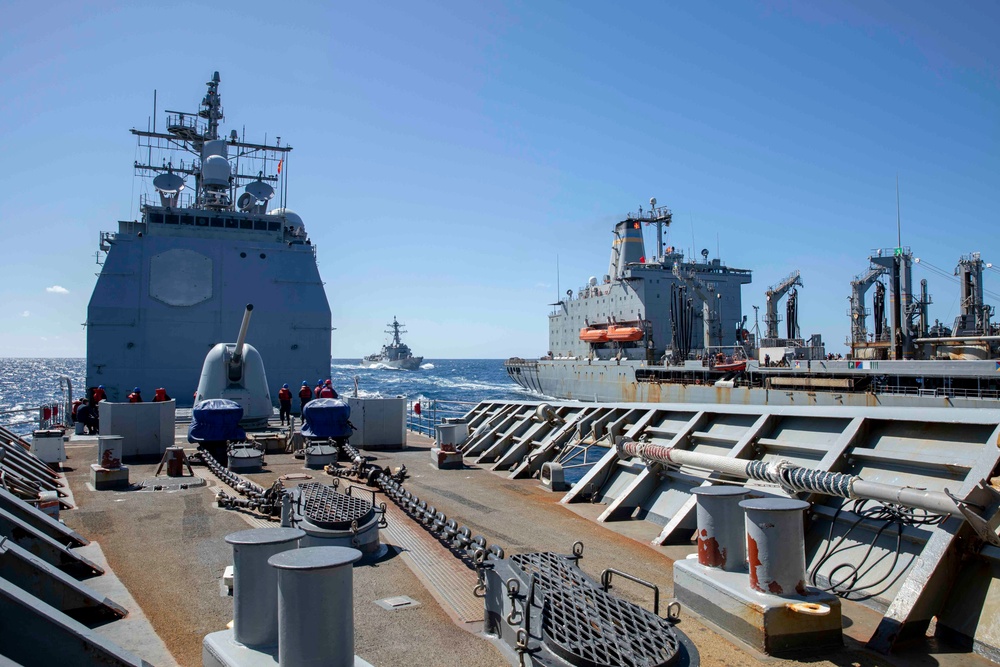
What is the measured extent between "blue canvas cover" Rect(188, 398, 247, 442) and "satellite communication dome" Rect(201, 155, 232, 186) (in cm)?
1661

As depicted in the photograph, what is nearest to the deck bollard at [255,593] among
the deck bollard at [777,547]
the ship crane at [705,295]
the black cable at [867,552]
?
the deck bollard at [777,547]

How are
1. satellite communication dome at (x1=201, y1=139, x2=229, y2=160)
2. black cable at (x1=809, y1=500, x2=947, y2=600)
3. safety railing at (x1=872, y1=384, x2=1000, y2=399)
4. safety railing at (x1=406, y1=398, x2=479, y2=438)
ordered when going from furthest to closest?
satellite communication dome at (x1=201, y1=139, x2=229, y2=160)
safety railing at (x1=872, y1=384, x2=1000, y2=399)
safety railing at (x1=406, y1=398, x2=479, y2=438)
black cable at (x1=809, y1=500, x2=947, y2=600)

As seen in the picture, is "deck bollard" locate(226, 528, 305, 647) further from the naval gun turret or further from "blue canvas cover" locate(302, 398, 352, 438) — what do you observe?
the naval gun turret

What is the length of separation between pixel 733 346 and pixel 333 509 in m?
31.8

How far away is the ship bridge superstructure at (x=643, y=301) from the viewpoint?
151 ft

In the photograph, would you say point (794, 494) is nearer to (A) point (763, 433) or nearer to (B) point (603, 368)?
(A) point (763, 433)

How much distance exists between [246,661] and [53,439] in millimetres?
10478

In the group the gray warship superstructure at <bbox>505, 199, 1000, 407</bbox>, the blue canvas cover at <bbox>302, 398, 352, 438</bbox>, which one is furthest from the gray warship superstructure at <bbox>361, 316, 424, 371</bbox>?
the blue canvas cover at <bbox>302, 398, 352, 438</bbox>

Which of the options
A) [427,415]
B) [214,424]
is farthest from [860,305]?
[214,424]

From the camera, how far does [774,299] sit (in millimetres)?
41594

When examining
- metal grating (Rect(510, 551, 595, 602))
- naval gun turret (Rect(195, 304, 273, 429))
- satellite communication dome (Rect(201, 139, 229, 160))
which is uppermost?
satellite communication dome (Rect(201, 139, 229, 160))

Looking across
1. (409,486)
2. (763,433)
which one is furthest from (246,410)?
(763,433)

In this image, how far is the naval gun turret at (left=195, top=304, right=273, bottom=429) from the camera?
14.4 m

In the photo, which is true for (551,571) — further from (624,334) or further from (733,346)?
(624,334)
